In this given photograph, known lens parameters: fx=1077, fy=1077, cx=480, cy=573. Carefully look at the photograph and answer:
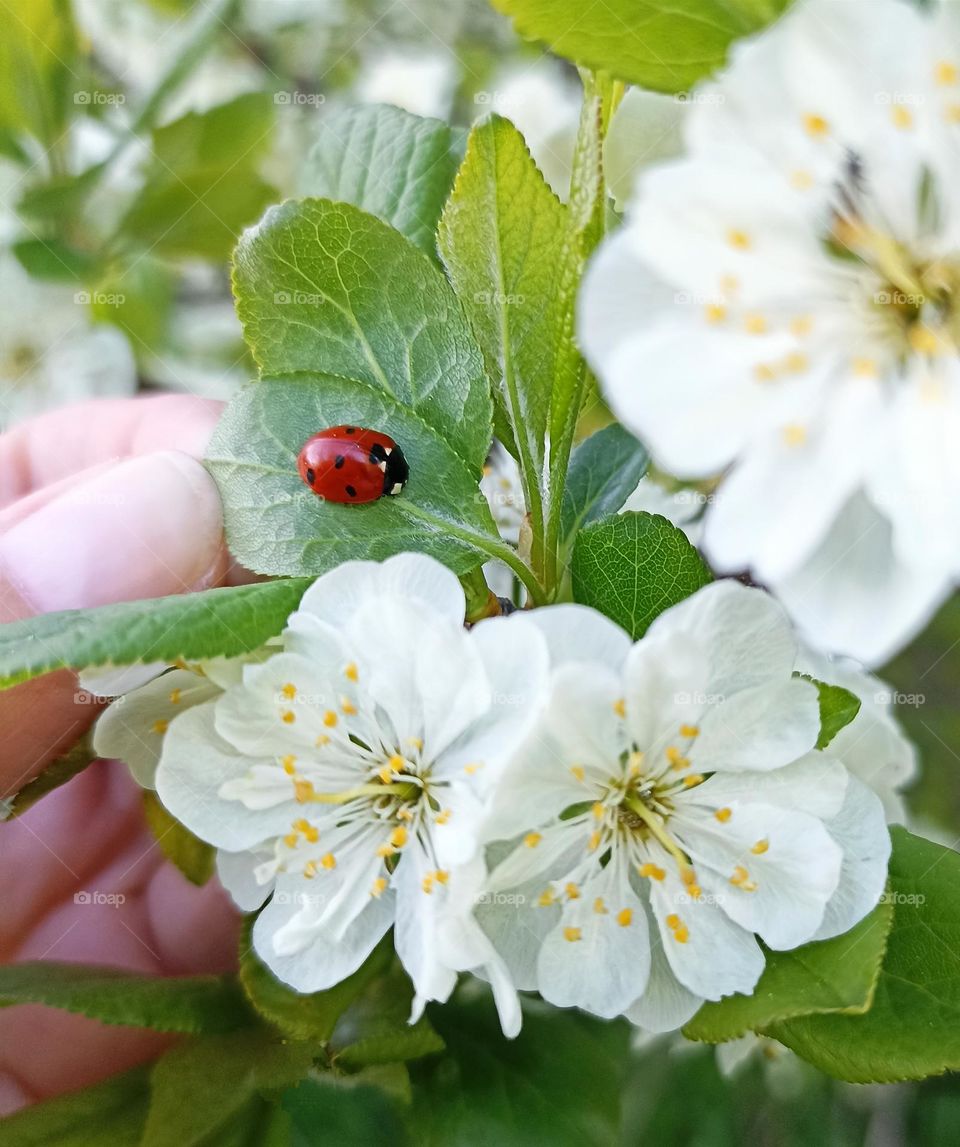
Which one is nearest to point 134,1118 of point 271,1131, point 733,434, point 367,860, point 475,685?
point 271,1131

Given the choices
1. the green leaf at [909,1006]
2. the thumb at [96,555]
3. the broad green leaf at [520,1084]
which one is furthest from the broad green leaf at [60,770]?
the green leaf at [909,1006]

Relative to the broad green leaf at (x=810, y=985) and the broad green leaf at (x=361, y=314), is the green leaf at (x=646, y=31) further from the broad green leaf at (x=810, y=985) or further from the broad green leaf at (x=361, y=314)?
the broad green leaf at (x=810, y=985)

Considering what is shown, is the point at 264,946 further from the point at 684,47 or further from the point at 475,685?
the point at 684,47

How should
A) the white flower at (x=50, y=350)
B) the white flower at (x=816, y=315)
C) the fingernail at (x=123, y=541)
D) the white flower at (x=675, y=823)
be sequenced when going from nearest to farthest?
the white flower at (x=816, y=315) → the white flower at (x=675, y=823) → the fingernail at (x=123, y=541) → the white flower at (x=50, y=350)

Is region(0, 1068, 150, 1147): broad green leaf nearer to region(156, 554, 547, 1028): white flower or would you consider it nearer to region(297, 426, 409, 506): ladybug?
region(156, 554, 547, 1028): white flower

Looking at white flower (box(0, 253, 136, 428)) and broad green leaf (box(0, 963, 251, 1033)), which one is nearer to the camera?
broad green leaf (box(0, 963, 251, 1033))

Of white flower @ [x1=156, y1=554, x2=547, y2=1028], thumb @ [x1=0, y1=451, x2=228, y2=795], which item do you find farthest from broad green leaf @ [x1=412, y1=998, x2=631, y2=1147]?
thumb @ [x1=0, y1=451, x2=228, y2=795]

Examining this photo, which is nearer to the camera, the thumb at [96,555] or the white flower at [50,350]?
the thumb at [96,555]
